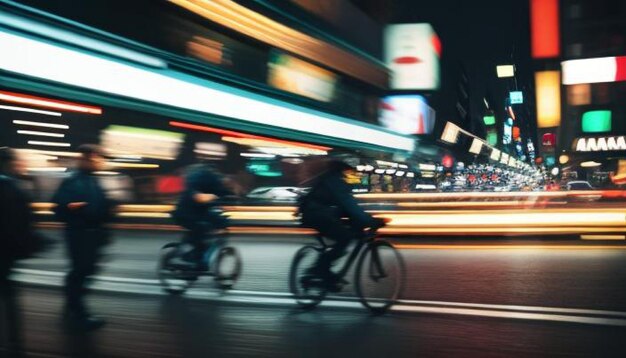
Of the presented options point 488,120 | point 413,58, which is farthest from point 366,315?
point 488,120

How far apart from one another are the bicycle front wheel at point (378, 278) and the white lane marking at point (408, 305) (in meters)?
0.22

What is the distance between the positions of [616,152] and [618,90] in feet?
22.2

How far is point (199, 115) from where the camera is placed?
20.3 meters

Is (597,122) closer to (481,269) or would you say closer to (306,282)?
(481,269)

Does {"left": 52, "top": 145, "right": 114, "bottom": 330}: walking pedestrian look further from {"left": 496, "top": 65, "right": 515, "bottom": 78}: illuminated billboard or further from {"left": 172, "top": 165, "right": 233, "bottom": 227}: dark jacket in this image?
{"left": 496, "top": 65, "right": 515, "bottom": 78}: illuminated billboard

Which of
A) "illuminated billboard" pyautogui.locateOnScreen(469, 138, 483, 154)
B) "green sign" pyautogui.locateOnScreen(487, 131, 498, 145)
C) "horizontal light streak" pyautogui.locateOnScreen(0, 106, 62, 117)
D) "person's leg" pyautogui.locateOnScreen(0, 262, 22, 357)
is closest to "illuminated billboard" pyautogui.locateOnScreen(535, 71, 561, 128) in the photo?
"horizontal light streak" pyautogui.locateOnScreen(0, 106, 62, 117)

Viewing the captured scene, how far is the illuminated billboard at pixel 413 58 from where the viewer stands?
52.9 metres

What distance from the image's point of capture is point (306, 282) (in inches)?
263

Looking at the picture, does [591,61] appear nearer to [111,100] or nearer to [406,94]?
[406,94]

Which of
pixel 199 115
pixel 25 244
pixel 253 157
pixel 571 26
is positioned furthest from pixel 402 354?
pixel 571 26

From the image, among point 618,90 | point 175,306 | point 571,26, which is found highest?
point 571,26

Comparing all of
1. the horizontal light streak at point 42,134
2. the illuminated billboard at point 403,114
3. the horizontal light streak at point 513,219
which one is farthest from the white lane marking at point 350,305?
the illuminated billboard at point 403,114

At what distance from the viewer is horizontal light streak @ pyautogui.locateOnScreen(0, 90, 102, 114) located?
566 inches

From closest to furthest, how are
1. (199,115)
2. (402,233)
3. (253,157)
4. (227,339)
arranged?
(227,339) < (402,233) < (199,115) < (253,157)
